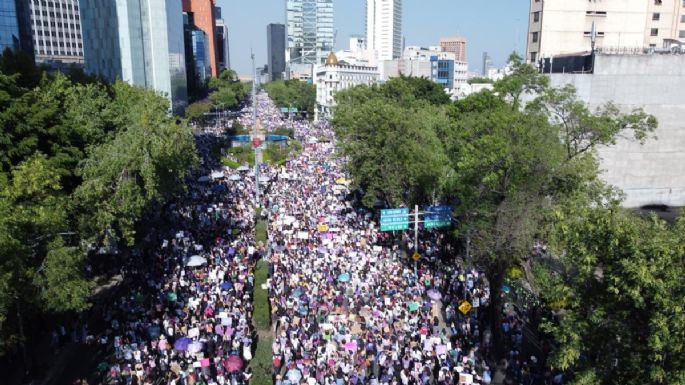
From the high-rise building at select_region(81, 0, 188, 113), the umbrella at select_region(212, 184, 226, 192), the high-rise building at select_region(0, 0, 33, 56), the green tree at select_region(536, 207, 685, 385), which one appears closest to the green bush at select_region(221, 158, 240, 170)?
the umbrella at select_region(212, 184, 226, 192)

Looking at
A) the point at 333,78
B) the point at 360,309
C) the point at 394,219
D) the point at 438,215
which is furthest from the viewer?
the point at 333,78

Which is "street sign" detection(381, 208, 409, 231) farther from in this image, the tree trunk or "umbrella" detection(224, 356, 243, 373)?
"umbrella" detection(224, 356, 243, 373)

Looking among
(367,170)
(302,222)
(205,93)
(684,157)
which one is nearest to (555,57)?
(684,157)

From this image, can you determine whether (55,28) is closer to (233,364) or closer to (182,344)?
(182,344)

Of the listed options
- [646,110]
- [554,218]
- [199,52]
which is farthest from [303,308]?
[199,52]

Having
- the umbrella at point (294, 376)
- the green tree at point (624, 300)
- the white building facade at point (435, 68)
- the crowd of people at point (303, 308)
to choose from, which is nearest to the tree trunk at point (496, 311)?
the crowd of people at point (303, 308)

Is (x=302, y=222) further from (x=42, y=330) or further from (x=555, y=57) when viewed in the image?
(x=555, y=57)

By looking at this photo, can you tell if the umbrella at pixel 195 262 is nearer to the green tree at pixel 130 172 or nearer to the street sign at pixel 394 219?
the green tree at pixel 130 172
